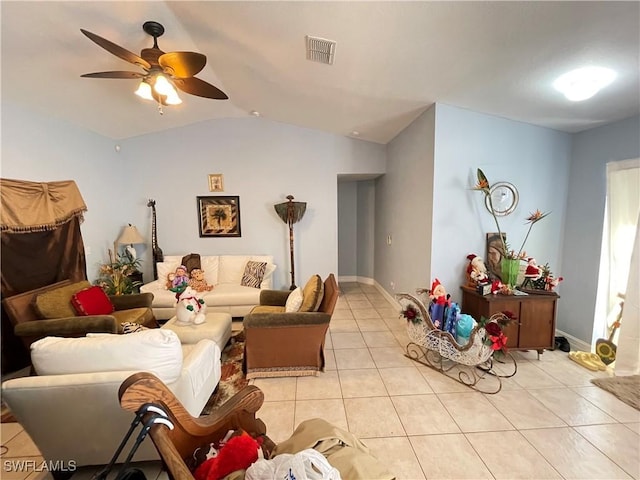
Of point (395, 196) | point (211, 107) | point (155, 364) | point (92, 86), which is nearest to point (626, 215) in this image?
point (395, 196)

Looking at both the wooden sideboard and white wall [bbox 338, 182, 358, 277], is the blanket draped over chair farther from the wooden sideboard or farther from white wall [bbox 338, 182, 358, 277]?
the wooden sideboard

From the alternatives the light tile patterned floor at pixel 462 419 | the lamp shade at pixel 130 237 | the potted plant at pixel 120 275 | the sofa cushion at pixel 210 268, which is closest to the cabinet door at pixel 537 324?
the light tile patterned floor at pixel 462 419

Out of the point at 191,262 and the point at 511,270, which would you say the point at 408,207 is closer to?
the point at 511,270

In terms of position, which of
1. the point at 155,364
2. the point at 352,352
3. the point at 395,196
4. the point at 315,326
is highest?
the point at 395,196

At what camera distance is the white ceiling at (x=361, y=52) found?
1.72m

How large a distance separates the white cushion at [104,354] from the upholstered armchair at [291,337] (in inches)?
38.8

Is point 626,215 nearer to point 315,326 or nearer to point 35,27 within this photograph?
point 315,326

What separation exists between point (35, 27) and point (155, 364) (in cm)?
265

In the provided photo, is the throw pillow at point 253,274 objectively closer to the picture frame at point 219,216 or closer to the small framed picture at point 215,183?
the picture frame at point 219,216

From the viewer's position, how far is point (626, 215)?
270 cm

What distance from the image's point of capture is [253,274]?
4148 mm

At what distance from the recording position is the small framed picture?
4.64 metres

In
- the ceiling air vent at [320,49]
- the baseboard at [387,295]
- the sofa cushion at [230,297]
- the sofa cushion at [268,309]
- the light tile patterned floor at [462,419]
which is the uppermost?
the ceiling air vent at [320,49]

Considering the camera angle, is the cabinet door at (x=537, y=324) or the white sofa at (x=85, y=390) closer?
the white sofa at (x=85, y=390)
